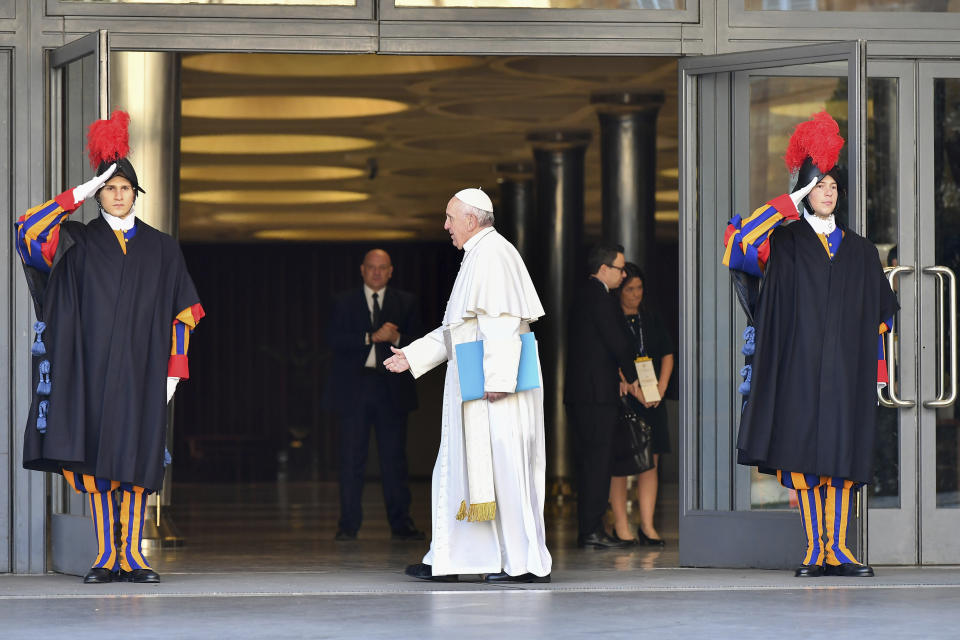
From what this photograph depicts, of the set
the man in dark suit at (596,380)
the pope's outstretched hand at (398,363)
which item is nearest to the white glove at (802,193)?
the pope's outstretched hand at (398,363)

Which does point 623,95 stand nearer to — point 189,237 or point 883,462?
point 883,462

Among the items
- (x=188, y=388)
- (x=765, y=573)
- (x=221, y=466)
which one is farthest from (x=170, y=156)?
(x=188, y=388)

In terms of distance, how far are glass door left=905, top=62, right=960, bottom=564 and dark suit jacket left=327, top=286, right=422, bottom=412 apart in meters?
3.07

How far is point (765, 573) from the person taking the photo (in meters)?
6.20

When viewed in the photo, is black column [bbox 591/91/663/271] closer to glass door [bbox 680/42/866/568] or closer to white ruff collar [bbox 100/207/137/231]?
glass door [bbox 680/42/866/568]

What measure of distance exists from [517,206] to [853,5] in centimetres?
963

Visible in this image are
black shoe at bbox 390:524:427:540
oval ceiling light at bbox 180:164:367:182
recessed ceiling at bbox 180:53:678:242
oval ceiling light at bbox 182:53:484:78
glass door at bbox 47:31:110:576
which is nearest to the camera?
glass door at bbox 47:31:110:576

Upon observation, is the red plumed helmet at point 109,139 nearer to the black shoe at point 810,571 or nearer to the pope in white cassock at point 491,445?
the pope in white cassock at point 491,445

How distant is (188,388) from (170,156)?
1294 cm

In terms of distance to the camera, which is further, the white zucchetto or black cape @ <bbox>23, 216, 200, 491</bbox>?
the white zucchetto

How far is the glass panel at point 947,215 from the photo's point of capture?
6629mm

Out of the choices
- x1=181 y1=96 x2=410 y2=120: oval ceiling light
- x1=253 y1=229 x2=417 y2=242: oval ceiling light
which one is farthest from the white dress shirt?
x1=253 y1=229 x2=417 y2=242: oval ceiling light

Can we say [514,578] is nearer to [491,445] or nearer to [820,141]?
[491,445]

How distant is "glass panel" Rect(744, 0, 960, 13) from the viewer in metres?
6.72
